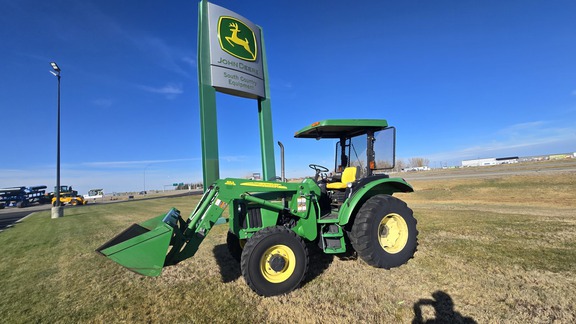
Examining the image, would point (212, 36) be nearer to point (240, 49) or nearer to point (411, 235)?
point (240, 49)

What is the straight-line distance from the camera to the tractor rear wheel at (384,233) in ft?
14.5

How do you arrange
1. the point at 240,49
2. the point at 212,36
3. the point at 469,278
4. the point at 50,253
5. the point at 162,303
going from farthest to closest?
1. the point at 240,49
2. the point at 212,36
3. the point at 50,253
4. the point at 469,278
5. the point at 162,303

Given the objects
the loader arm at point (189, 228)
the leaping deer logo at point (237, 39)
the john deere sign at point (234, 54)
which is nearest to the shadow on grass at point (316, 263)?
the loader arm at point (189, 228)

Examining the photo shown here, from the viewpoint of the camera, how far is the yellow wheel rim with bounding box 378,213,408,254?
489cm

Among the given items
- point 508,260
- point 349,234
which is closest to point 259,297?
point 349,234

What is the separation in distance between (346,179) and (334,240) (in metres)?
1.18

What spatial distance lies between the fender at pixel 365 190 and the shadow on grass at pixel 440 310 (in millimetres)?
1453

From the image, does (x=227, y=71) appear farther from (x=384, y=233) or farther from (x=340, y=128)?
(x=384, y=233)

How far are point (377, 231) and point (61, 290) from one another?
4.98 meters

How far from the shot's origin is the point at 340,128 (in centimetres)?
539

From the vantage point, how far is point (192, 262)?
5.56 metres

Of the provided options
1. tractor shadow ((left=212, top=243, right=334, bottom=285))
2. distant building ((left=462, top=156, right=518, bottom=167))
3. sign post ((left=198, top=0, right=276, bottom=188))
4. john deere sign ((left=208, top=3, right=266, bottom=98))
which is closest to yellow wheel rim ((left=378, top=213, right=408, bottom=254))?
tractor shadow ((left=212, top=243, right=334, bottom=285))

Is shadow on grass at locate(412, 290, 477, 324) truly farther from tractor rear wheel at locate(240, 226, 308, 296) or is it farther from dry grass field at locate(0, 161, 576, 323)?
tractor rear wheel at locate(240, 226, 308, 296)

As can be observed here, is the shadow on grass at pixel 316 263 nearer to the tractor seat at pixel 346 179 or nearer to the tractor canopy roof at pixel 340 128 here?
the tractor seat at pixel 346 179
